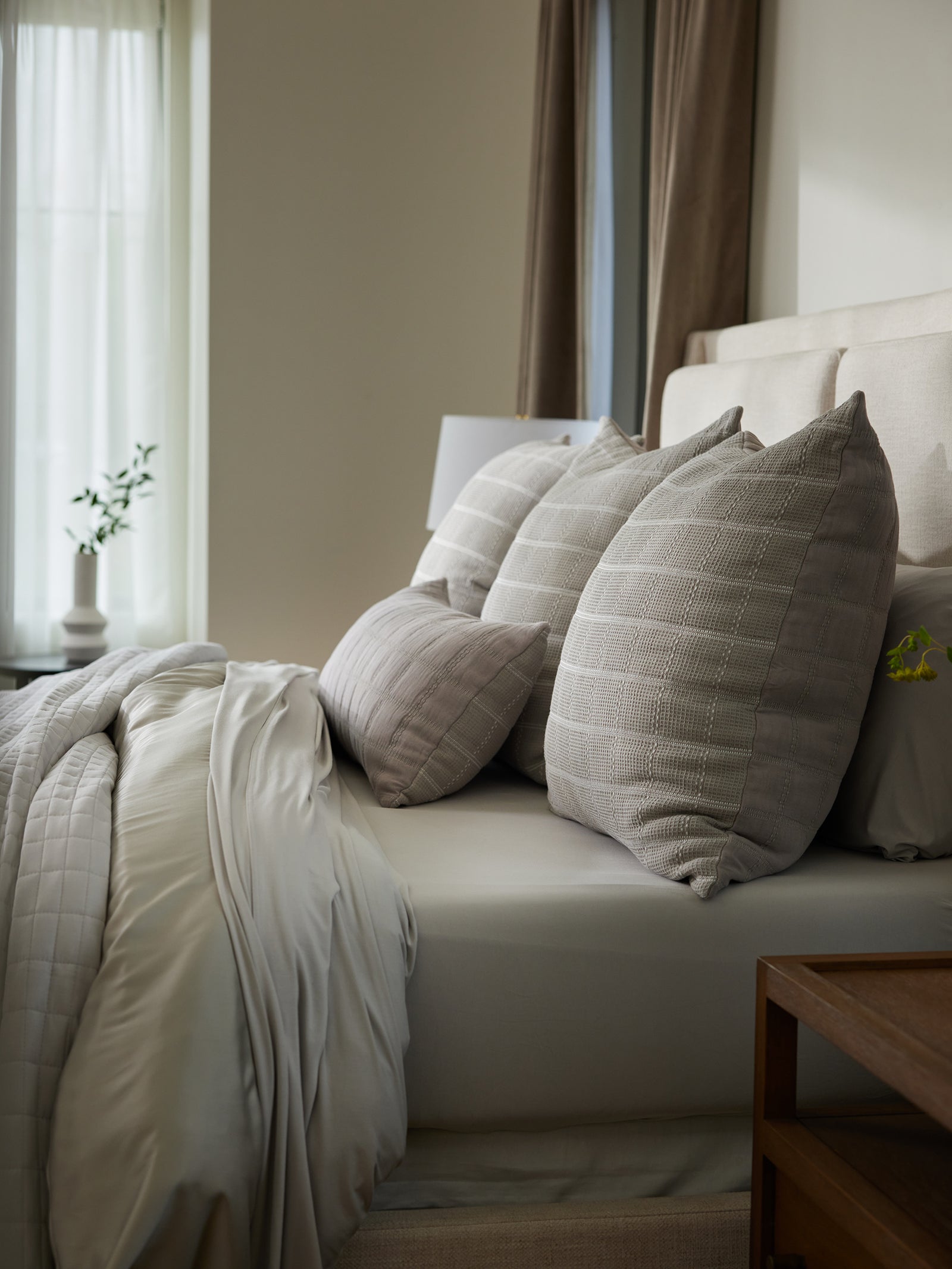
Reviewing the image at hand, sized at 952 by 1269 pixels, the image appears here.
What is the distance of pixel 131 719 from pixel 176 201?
313 cm

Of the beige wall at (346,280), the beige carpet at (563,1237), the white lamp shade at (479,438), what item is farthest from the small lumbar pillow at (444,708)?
the beige wall at (346,280)

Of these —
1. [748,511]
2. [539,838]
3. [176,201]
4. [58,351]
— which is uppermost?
[176,201]

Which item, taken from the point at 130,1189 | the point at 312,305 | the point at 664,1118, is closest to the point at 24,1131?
the point at 130,1189

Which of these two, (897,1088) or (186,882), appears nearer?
(897,1088)

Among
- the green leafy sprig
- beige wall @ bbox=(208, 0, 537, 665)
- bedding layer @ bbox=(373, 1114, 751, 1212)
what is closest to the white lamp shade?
beige wall @ bbox=(208, 0, 537, 665)

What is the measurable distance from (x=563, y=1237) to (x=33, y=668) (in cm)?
288

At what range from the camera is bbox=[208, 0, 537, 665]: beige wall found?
381cm

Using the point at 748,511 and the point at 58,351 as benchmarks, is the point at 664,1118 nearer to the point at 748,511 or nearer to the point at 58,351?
the point at 748,511

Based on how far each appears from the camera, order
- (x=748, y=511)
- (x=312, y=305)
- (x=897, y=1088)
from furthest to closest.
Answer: (x=312, y=305) < (x=748, y=511) < (x=897, y=1088)

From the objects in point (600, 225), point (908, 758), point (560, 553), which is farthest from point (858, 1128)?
point (600, 225)

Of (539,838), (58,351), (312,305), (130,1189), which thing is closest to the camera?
(130,1189)

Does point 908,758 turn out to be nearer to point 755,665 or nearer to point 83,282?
point 755,665

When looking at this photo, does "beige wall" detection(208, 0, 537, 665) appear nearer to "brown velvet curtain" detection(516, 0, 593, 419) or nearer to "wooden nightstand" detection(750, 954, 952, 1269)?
"brown velvet curtain" detection(516, 0, 593, 419)

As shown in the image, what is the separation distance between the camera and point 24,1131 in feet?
3.56
